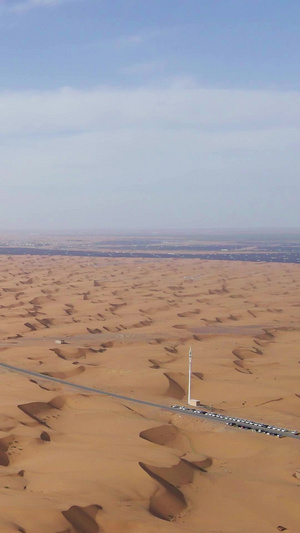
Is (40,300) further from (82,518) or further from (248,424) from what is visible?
(82,518)

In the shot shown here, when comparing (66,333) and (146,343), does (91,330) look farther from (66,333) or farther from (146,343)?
(146,343)

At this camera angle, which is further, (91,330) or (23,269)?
(23,269)

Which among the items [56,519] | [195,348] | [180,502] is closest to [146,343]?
[195,348]

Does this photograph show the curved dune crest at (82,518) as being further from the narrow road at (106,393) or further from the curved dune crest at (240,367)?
the curved dune crest at (240,367)

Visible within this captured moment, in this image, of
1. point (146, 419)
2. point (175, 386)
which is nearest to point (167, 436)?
point (146, 419)

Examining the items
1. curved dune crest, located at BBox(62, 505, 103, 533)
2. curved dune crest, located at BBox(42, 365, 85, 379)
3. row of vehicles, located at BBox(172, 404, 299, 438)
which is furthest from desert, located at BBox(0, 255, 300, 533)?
row of vehicles, located at BBox(172, 404, 299, 438)

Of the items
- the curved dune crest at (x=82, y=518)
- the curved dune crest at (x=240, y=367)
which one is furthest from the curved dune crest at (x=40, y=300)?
the curved dune crest at (x=82, y=518)
